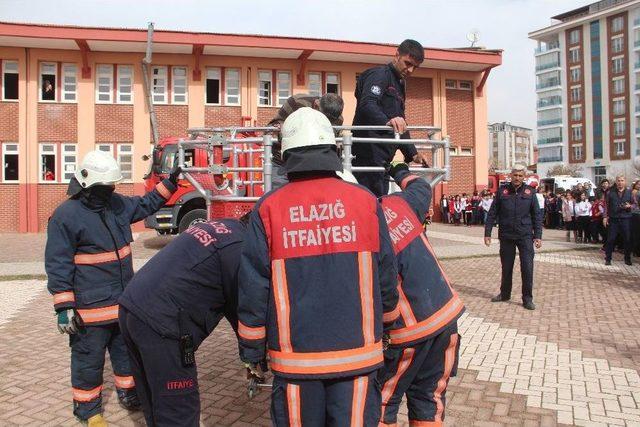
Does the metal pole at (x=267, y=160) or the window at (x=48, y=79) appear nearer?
the metal pole at (x=267, y=160)

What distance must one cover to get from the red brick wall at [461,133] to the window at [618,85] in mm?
49050

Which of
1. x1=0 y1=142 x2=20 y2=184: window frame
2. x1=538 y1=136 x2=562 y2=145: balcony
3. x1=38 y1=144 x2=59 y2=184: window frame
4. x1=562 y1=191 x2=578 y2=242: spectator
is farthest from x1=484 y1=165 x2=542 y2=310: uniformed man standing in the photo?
x1=538 y1=136 x2=562 y2=145: balcony

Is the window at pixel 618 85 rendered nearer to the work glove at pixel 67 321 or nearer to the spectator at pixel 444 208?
the spectator at pixel 444 208

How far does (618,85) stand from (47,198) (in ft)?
223

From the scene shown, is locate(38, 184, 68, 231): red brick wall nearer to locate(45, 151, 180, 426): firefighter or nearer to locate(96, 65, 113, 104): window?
locate(96, 65, 113, 104): window

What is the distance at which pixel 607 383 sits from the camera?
4.80 m

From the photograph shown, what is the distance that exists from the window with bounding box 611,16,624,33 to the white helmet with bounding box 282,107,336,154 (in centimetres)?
7761

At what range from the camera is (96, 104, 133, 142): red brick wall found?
2378 centimetres

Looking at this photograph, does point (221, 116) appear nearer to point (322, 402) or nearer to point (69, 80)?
point (69, 80)

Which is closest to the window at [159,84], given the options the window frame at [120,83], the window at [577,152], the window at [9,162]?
the window frame at [120,83]

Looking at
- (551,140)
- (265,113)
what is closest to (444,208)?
(265,113)

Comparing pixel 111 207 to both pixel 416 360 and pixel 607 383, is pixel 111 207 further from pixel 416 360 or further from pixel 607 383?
pixel 607 383

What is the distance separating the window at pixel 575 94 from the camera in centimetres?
7312

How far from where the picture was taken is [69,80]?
23.7m
